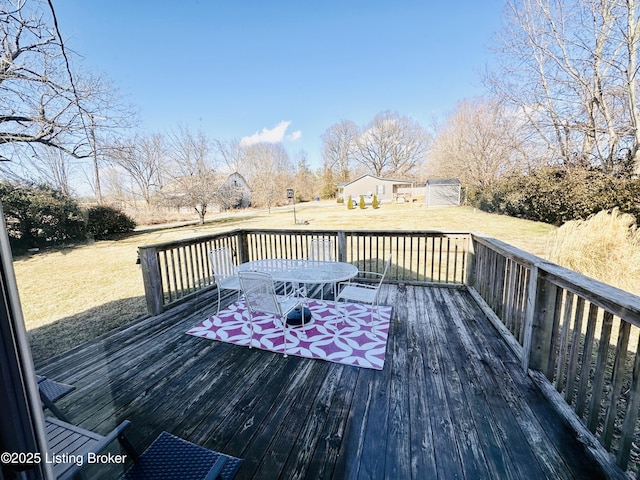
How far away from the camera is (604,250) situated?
4238 millimetres

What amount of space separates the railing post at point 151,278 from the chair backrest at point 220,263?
683 mm

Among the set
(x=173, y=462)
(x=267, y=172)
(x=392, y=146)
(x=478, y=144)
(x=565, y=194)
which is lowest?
(x=173, y=462)

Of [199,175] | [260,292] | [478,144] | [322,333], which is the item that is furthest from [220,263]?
[478,144]

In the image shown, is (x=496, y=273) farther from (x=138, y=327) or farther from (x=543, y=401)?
(x=138, y=327)

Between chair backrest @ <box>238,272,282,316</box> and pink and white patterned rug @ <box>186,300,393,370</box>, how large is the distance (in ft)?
1.33

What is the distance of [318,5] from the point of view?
5484 mm

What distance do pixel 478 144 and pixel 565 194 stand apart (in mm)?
9002

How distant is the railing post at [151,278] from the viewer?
358 centimetres

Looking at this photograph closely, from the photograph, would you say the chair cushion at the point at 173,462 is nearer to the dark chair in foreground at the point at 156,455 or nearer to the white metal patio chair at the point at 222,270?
the dark chair in foreground at the point at 156,455

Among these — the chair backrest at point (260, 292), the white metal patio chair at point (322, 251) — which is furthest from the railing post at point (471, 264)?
the chair backrest at point (260, 292)

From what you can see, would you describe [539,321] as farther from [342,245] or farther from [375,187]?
[375,187]

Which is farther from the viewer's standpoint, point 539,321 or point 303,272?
point 303,272

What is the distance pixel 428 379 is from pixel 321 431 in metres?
0.99

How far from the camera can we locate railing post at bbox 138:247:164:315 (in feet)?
11.8
